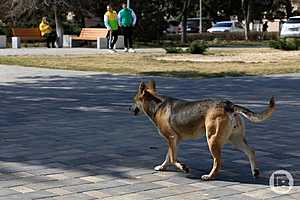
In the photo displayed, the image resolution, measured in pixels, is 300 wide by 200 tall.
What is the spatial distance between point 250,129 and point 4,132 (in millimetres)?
3345

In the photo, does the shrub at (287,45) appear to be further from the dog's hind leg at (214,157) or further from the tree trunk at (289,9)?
the tree trunk at (289,9)

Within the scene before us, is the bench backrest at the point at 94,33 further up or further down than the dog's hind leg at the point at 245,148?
further up

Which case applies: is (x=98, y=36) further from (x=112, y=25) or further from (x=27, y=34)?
(x=27, y=34)

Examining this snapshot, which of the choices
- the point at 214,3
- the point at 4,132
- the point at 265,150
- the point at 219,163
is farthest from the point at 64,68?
the point at 214,3

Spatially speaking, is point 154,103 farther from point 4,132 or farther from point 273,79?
point 273,79

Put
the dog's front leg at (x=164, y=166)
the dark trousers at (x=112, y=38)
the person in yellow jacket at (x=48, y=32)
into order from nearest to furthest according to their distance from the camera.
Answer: the dog's front leg at (x=164, y=166) < the dark trousers at (x=112, y=38) < the person in yellow jacket at (x=48, y=32)

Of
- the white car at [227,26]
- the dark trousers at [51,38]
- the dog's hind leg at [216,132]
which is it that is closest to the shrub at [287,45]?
the dark trousers at [51,38]

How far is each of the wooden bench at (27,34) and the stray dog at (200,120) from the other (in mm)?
32205

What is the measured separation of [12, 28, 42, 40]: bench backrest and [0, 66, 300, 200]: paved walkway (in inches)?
962

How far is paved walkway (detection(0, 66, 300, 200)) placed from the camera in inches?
238

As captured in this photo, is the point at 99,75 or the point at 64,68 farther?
the point at 64,68

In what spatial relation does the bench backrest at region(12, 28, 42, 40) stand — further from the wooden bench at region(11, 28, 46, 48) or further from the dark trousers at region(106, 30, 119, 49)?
the dark trousers at region(106, 30, 119, 49)

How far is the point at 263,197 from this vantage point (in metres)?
5.80

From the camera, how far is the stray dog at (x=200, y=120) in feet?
20.4
